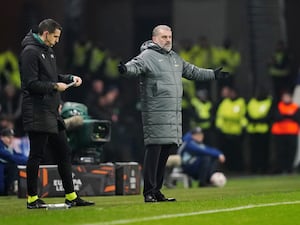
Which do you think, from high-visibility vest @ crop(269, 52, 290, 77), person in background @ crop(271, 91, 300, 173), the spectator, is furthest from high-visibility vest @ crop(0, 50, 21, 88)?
high-visibility vest @ crop(269, 52, 290, 77)

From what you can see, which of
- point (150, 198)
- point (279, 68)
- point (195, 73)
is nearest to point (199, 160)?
point (195, 73)

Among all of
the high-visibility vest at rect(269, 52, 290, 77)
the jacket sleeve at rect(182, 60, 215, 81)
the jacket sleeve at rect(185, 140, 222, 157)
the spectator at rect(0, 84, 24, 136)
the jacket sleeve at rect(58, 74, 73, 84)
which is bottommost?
the jacket sleeve at rect(185, 140, 222, 157)

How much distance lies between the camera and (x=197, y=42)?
29094 mm

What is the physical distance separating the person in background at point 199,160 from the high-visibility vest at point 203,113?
391 centimetres

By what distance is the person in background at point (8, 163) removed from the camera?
18453 mm

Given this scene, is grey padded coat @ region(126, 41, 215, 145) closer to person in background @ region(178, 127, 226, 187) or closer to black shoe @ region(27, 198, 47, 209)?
black shoe @ region(27, 198, 47, 209)

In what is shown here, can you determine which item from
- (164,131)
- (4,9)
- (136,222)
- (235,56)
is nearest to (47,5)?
(4,9)

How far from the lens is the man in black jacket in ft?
45.6

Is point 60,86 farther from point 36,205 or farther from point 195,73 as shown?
point 195,73

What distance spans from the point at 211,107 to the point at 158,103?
11264mm

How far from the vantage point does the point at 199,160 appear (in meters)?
21.7

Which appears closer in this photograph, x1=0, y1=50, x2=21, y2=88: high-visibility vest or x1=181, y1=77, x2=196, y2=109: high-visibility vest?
x1=0, y1=50, x2=21, y2=88: high-visibility vest

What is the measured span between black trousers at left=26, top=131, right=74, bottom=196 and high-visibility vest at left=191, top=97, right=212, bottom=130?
1163 cm

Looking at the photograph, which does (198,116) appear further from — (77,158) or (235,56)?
(77,158)
